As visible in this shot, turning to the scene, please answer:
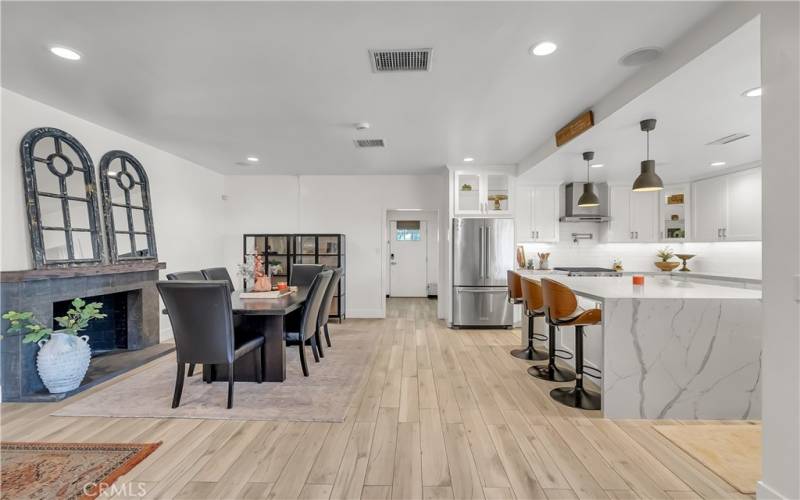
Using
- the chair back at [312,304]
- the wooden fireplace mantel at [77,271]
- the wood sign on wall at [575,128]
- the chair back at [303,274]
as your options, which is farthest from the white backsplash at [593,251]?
Result: the wooden fireplace mantel at [77,271]

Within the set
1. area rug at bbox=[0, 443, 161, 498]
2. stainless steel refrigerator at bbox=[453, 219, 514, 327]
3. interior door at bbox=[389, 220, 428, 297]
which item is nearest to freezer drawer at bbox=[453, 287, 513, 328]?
stainless steel refrigerator at bbox=[453, 219, 514, 327]

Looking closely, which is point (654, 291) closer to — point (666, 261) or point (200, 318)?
point (200, 318)

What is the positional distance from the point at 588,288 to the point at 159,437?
3.27 metres

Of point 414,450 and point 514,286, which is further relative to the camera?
point 514,286

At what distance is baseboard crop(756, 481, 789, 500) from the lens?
1.53 metres

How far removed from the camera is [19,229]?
2908 mm

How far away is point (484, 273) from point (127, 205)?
4645 mm

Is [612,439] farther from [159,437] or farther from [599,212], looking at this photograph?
[599,212]

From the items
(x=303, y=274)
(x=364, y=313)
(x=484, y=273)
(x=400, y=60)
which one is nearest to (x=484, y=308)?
(x=484, y=273)

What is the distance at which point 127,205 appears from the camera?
4020 millimetres

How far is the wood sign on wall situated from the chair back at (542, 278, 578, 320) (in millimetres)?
1507

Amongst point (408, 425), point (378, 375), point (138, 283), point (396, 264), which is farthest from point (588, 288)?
point (396, 264)

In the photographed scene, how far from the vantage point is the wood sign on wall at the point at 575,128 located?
10.3 feet

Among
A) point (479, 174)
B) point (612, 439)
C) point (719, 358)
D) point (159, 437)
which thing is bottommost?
point (612, 439)
